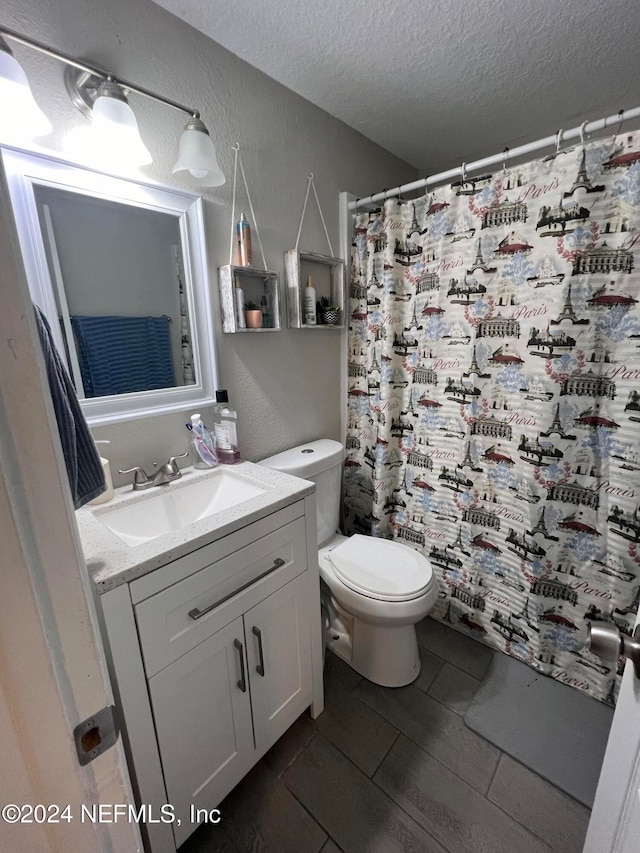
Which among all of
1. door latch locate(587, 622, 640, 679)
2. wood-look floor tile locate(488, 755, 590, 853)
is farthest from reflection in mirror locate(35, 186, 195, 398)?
wood-look floor tile locate(488, 755, 590, 853)

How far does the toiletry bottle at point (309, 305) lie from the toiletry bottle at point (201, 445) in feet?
2.12

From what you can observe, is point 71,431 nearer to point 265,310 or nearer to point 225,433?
point 225,433

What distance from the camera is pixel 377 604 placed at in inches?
52.2

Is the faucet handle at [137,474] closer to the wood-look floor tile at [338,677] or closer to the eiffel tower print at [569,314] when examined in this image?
the wood-look floor tile at [338,677]

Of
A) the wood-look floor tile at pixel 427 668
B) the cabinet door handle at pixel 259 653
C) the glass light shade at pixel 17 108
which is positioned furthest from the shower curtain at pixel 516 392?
the glass light shade at pixel 17 108

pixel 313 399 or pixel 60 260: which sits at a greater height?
pixel 60 260

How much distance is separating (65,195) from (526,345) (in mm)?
1558

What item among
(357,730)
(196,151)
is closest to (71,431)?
(196,151)

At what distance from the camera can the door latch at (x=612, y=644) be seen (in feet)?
1.65

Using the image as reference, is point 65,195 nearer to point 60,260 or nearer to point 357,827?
point 60,260

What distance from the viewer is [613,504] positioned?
129cm

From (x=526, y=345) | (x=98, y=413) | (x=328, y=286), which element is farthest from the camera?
(x=328, y=286)

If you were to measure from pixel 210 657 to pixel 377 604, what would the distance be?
613 mm

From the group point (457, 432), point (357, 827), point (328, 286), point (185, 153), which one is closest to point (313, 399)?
point (328, 286)
